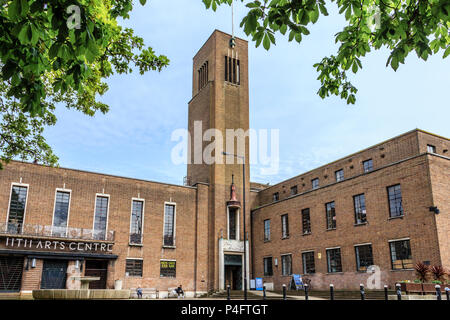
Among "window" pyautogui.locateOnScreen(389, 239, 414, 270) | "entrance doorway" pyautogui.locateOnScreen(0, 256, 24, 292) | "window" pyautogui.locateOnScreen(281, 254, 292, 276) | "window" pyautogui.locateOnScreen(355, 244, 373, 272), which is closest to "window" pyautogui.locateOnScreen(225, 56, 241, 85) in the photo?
"window" pyautogui.locateOnScreen(281, 254, 292, 276)

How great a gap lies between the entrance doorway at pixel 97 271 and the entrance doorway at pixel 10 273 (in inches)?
187

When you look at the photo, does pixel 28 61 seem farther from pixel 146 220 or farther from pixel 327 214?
pixel 146 220

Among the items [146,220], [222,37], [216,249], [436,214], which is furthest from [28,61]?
[222,37]

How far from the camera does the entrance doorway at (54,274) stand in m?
28.7

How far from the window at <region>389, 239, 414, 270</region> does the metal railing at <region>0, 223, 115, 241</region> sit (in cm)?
2138

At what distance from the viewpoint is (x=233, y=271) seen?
37.7 meters

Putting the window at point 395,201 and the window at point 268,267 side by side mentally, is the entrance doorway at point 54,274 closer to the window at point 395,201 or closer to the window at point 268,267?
the window at point 268,267

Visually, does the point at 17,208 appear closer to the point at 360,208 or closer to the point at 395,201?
the point at 360,208

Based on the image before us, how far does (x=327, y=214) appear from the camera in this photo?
30094mm

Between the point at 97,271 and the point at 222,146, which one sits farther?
the point at 222,146

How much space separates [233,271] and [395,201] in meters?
18.3

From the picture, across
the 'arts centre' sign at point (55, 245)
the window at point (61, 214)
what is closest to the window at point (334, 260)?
the 'arts centre' sign at point (55, 245)

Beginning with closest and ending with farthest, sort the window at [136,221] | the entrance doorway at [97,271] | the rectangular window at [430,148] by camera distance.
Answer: the rectangular window at [430,148], the entrance doorway at [97,271], the window at [136,221]

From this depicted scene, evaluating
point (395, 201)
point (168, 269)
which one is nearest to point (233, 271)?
point (168, 269)
